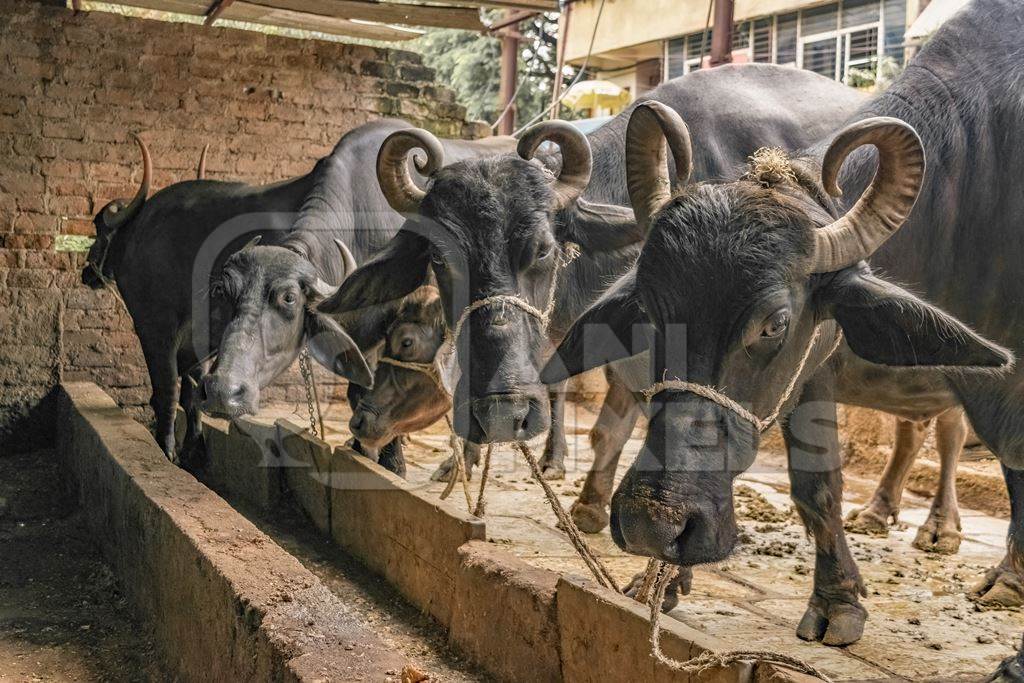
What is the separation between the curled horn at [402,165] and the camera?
4.38 metres

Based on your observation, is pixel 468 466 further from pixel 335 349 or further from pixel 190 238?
pixel 190 238

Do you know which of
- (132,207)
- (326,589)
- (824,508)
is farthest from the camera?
(132,207)

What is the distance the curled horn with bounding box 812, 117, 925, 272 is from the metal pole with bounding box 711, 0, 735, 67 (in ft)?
21.4

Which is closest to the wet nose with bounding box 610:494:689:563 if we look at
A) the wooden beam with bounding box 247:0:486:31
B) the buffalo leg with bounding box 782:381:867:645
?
the buffalo leg with bounding box 782:381:867:645

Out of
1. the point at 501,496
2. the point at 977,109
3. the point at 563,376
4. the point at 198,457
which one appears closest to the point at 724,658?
the point at 563,376

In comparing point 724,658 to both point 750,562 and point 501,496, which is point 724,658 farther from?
point 501,496

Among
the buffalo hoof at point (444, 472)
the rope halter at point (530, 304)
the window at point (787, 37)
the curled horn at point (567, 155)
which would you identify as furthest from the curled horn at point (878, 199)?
the window at point (787, 37)

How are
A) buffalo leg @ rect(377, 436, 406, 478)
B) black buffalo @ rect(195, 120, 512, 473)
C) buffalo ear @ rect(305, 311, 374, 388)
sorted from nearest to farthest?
black buffalo @ rect(195, 120, 512, 473) < buffalo ear @ rect(305, 311, 374, 388) < buffalo leg @ rect(377, 436, 406, 478)

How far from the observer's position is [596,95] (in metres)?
13.3

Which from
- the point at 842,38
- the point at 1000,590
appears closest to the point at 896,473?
the point at 1000,590

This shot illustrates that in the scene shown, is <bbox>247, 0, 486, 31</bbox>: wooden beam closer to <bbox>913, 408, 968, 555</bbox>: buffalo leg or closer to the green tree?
<bbox>913, 408, 968, 555</bbox>: buffalo leg

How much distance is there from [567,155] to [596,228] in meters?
0.32

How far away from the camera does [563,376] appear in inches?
124

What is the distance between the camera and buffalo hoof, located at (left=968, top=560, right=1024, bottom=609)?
12.9ft
